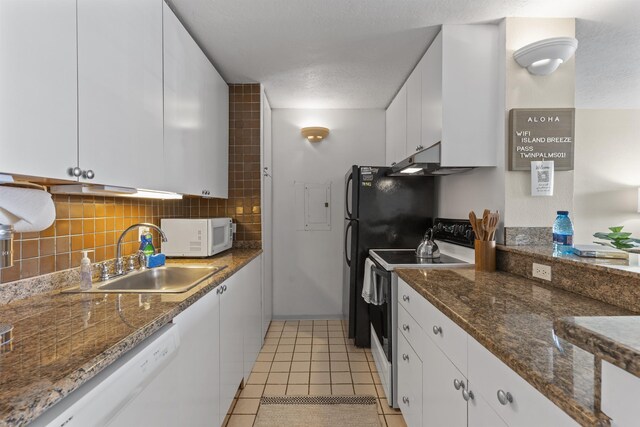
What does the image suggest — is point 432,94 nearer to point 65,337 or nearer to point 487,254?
point 487,254

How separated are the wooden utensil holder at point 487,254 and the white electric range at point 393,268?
0.44 feet

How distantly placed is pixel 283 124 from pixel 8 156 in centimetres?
286

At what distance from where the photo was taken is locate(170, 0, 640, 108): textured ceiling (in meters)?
1.77

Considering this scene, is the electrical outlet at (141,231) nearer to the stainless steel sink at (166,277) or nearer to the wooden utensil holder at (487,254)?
the stainless steel sink at (166,277)

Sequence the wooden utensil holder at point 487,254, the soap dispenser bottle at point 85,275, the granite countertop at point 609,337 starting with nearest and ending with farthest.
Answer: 1. the granite countertop at point 609,337
2. the soap dispenser bottle at point 85,275
3. the wooden utensil holder at point 487,254

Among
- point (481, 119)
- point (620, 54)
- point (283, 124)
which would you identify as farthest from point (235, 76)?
point (620, 54)

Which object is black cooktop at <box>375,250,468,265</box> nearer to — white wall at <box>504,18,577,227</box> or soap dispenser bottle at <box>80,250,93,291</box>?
white wall at <box>504,18,577,227</box>

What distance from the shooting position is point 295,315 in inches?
140

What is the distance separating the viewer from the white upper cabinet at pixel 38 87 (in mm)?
833

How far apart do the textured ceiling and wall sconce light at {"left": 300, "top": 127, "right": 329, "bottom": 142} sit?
1.42ft

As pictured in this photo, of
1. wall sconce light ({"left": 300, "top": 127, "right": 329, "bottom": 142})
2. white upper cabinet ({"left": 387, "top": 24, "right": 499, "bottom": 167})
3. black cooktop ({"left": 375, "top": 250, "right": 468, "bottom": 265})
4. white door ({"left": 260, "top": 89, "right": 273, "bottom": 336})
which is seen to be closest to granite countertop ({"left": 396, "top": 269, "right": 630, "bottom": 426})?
black cooktop ({"left": 375, "top": 250, "right": 468, "bottom": 265})

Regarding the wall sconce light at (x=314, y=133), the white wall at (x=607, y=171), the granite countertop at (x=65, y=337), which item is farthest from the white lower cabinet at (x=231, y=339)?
the white wall at (x=607, y=171)

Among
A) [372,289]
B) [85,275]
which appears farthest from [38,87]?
[372,289]

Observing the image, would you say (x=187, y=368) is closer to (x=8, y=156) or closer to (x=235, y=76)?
(x=8, y=156)
